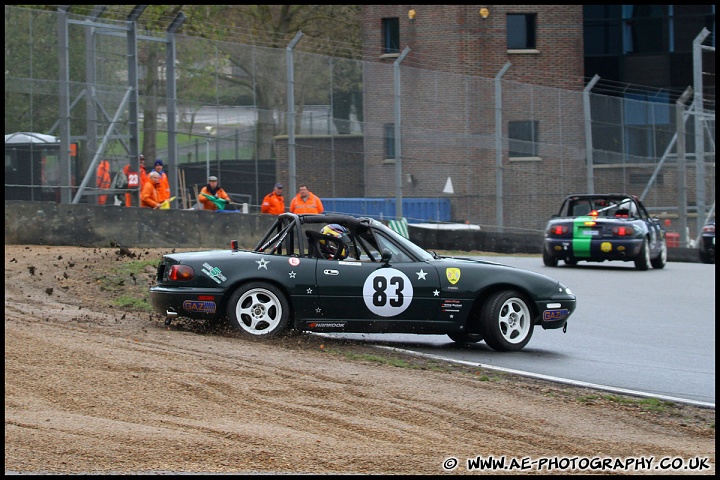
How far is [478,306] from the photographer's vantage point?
35.9ft

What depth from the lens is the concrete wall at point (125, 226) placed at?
18.4 meters

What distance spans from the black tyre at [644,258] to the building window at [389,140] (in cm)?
662

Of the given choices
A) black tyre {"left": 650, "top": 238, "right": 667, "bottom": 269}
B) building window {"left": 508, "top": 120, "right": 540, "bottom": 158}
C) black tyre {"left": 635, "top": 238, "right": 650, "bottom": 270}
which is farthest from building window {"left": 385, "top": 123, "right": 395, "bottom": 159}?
black tyre {"left": 635, "top": 238, "right": 650, "bottom": 270}

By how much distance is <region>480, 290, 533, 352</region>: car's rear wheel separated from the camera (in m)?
10.8

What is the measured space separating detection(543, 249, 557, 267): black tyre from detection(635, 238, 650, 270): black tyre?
152 cm

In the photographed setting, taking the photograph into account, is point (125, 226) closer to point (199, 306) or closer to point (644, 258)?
point (199, 306)

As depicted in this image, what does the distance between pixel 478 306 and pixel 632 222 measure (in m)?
10.4

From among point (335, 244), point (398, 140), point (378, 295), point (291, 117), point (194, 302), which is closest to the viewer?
point (194, 302)

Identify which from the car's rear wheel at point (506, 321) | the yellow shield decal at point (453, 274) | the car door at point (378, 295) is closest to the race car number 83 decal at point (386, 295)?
the car door at point (378, 295)

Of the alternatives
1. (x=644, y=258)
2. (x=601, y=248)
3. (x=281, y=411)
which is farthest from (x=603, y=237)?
(x=281, y=411)

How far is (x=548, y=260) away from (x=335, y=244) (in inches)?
420

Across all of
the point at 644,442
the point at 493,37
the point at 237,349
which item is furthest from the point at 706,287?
the point at 493,37

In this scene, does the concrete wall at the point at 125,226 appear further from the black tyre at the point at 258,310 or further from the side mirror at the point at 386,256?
the side mirror at the point at 386,256

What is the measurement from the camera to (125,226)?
1894 cm
